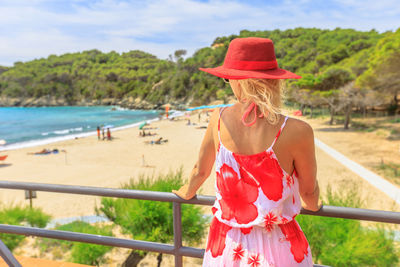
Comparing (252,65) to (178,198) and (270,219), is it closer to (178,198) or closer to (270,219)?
(270,219)

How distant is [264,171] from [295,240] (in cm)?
30

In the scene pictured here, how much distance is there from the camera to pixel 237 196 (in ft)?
3.50

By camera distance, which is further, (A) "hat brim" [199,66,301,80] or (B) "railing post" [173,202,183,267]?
(B) "railing post" [173,202,183,267]

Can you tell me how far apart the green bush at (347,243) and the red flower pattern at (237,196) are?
3064mm

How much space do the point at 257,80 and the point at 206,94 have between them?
239 ft

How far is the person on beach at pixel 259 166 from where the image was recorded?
0.99 metres

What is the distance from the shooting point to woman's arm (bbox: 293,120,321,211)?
3.18 ft

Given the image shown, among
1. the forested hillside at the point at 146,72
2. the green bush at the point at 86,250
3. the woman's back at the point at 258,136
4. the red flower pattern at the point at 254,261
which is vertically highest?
the forested hillside at the point at 146,72

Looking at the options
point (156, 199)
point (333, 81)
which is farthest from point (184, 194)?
point (333, 81)

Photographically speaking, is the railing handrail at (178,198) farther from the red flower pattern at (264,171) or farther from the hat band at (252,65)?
the hat band at (252,65)

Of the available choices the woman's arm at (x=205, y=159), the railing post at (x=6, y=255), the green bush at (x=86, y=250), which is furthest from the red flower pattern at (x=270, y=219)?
the green bush at (x=86, y=250)

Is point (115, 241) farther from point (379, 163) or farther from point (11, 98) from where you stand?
point (11, 98)

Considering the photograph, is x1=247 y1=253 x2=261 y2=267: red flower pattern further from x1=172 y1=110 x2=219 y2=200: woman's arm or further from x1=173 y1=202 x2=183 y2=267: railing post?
x1=173 y1=202 x2=183 y2=267: railing post

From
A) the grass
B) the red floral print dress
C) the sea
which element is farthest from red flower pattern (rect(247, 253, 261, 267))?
the sea
